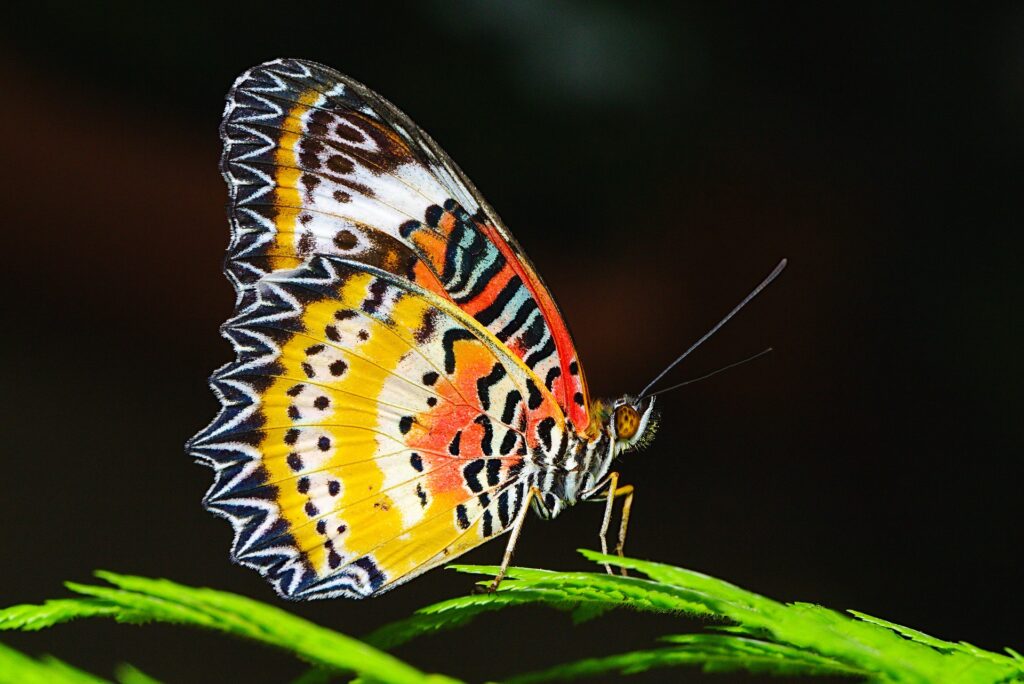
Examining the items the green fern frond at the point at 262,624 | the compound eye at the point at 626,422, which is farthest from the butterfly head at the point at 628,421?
the green fern frond at the point at 262,624

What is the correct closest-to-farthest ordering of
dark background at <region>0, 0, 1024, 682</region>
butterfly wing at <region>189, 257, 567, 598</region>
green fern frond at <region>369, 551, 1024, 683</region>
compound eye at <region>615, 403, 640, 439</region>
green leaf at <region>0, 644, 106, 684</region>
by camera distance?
green leaf at <region>0, 644, 106, 684</region> < green fern frond at <region>369, 551, 1024, 683</region> < butterfly wing at <region>189, 257, 567, 598</region> < compound eye at <region>615, 403, 640, 439</region> < dark background at <region>0, 0, 1024, 682</region>

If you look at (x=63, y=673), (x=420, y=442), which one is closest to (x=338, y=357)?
(x=420, y=442)

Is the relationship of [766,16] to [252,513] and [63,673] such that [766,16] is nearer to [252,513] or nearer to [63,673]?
[252,513]

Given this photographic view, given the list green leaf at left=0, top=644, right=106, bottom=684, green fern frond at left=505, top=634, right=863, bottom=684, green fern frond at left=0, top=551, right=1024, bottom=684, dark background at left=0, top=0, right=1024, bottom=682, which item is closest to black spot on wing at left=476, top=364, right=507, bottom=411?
green fern frond at left=0, top=551, right=1024, bottom=684

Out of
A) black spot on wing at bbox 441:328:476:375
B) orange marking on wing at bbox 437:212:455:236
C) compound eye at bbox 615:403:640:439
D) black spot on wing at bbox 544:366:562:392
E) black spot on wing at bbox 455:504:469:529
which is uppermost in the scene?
orange marking on wing at bbox 437:212:455:236

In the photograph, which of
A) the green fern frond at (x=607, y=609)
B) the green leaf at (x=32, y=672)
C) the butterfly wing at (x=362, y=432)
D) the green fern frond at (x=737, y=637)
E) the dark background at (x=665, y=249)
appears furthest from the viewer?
the dark background at (x=665, y=249)

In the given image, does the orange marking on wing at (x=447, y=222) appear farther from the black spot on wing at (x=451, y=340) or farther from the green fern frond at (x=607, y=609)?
the green fern frond at (x=607, y=609)

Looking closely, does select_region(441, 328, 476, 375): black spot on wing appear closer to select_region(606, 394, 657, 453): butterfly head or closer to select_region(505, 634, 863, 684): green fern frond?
select_region(606, 394, 657, 453): butterfly head

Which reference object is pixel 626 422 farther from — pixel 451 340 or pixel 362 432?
pixel 362 432

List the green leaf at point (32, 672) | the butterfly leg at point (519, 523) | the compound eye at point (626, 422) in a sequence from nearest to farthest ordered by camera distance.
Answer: the green leaf at point (32, 672), the butterfly leg at point (519, 523), the compound eye at point (626, 422)
